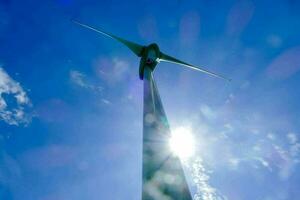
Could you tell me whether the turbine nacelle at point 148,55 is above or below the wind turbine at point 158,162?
above

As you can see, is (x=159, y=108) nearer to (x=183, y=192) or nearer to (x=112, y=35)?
(x=183, y=192)

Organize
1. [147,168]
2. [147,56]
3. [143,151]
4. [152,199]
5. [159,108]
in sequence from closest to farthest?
[152,199] < [147,168] < [143,151] < [159,108] < [147,56]

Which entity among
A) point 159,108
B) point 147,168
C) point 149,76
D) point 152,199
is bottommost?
point 152,199

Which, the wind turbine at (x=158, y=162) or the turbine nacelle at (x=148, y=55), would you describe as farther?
the turbine nacelle at (x=148, y=55)

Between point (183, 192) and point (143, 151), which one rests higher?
point (143, 151)

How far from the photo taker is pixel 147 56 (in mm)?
28203

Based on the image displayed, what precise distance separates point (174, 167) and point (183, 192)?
1533 mm

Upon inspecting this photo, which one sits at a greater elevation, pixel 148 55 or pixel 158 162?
pixel 148 55

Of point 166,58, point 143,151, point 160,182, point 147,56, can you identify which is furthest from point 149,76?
point 160,182

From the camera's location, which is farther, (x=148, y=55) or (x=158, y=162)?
(x=148, y=55)

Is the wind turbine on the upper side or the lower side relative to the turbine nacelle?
lower

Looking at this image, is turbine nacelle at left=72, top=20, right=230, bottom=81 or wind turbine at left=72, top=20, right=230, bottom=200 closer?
wind turbine at left=72, top=20, right=230, bottom=200

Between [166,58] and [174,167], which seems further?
[166,58]

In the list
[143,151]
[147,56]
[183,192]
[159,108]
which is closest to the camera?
[183,192]
